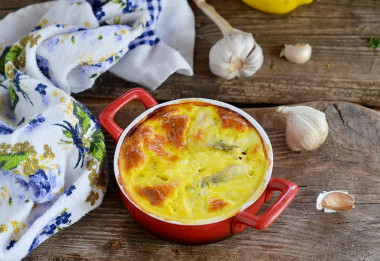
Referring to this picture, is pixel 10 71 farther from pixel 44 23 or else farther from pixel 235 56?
pixel 235 56

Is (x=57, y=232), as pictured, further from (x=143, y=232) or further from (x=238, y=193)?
(x=238, y=193)

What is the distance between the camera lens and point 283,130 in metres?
1.34

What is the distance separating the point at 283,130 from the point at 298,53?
0.29 m

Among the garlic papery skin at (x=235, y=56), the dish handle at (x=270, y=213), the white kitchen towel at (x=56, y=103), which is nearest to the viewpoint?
the dish handle at (x=270, y=213)

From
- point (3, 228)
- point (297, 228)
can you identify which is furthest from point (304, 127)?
point (3, 228)

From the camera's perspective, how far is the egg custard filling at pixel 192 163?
1044 mm

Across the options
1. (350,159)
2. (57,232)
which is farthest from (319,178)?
(57,232)

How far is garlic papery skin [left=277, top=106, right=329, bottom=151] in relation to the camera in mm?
1247

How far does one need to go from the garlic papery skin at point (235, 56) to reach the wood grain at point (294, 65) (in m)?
0.03

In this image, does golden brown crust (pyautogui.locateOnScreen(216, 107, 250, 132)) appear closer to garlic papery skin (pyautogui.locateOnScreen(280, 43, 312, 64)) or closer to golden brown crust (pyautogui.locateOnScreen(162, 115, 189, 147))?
golden brown crust (pyautogui.locateOnScreen(162, 115, 189, 147))

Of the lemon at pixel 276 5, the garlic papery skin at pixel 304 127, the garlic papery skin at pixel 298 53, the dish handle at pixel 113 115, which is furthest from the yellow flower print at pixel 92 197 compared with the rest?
the lemon at pixel 276 5

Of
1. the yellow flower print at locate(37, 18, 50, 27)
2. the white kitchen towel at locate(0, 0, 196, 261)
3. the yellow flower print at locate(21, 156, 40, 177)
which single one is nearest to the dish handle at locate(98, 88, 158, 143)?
the white kitchen towel at locate(0, 0, 196, 261)

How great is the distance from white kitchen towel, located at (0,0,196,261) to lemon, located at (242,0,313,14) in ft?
0.85

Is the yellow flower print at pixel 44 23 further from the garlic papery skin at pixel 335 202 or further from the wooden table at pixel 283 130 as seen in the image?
the garlic papery skin at pixel 335 202
